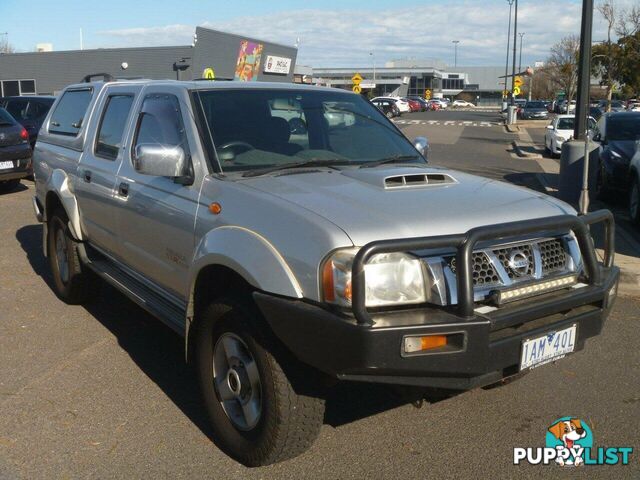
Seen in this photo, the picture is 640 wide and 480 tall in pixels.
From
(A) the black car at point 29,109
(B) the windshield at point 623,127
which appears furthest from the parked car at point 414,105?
(B) the windshield at point 623,127

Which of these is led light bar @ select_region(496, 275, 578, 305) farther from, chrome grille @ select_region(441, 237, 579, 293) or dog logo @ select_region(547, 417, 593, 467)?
dog logo @ select_region(547, 417, 593, 467)

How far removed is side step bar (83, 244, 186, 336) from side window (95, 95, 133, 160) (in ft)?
2.76

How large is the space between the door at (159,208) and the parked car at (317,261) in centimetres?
2

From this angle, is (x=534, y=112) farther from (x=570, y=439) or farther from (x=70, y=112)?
(x=570, y=439)

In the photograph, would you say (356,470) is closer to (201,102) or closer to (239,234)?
(239,234)

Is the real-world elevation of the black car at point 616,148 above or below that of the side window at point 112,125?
below

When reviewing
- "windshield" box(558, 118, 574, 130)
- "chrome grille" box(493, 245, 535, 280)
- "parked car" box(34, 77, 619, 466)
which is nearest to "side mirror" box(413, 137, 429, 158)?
"parked car" box(34, 77, 619, 466)

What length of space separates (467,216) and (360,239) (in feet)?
2.00

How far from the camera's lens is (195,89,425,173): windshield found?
4.25 metres

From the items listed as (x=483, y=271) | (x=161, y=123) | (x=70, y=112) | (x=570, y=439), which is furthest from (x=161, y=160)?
(x=70, y=112)

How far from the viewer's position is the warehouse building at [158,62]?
39.6m

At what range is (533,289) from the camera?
133 inches

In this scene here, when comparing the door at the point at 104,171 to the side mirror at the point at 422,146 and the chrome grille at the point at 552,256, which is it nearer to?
the side mirror at the point at 422,146

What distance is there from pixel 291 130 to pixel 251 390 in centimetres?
179
